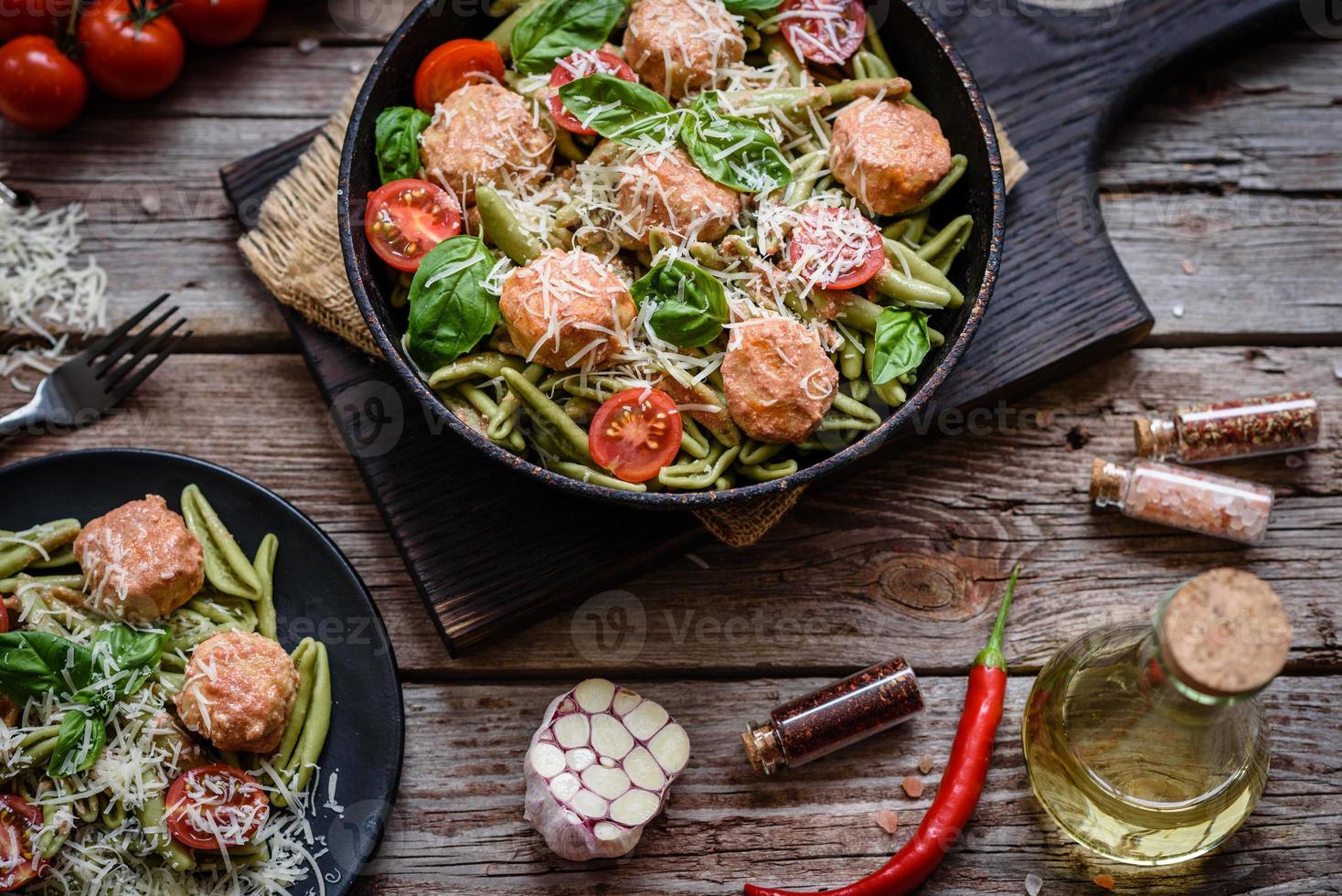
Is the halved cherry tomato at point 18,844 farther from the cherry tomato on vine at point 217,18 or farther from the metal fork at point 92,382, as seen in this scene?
the cherry tomato on vine at point 217,18

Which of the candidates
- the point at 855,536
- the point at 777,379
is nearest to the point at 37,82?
the point at 777,379

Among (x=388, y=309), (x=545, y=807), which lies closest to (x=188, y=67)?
(x=388, y=309)

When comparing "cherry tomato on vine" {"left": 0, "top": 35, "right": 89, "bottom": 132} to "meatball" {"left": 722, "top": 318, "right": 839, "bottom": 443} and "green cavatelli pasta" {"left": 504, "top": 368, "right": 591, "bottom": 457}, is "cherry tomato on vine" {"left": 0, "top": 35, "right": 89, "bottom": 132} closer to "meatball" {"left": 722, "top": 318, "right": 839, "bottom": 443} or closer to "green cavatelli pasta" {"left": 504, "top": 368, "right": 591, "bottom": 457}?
"green cavatelli pasta" {"left": 504, "top": 368, "right": 591, "bottom": 457}

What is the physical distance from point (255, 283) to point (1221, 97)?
3.31 metres

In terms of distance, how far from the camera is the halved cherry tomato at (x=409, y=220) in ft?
9.29

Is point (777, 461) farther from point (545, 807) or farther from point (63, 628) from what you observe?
point (63, 628)

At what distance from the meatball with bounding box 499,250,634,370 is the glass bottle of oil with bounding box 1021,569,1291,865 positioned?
1461mm

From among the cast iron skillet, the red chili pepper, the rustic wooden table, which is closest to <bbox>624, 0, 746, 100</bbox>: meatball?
the cast iron skillet

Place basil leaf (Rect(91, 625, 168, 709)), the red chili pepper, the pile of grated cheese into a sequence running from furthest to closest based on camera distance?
the pile of grated cheese < the red chili pepper < basil leaf (Rect(91, 625, 168, 709))

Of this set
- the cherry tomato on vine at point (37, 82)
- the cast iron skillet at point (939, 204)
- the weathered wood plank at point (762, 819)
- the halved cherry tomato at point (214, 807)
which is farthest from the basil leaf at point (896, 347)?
the cherry tomato on vine at point (37, 82)

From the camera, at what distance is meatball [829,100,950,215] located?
110 inches

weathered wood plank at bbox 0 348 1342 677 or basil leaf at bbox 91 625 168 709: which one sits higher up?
basil leaf at bbox 91 625 168 709

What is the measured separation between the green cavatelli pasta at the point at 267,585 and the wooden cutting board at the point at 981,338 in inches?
12.9

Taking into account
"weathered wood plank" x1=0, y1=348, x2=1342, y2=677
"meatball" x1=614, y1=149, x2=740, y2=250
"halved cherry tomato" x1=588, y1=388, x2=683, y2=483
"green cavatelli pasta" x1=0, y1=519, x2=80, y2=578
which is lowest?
"weathered wood plank" x1=0, y1=348, x2=1342, y2=677
